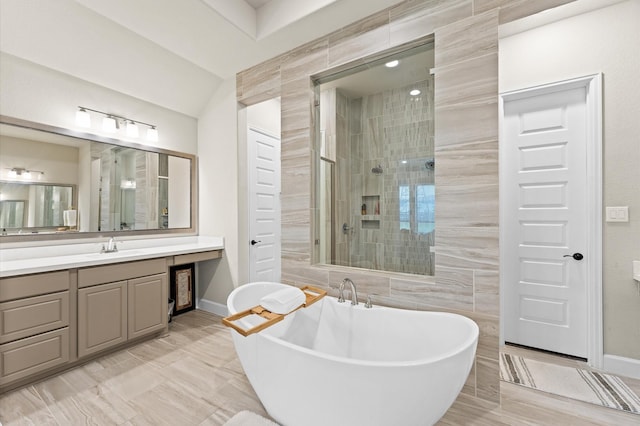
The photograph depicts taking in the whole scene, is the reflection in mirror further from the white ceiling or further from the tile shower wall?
the tile shower wall

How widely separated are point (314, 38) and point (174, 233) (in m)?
2.58

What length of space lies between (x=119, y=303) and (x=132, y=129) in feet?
5.83

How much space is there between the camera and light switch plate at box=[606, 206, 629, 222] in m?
1.98

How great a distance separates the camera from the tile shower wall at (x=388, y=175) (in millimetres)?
2057

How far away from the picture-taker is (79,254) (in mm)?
2588

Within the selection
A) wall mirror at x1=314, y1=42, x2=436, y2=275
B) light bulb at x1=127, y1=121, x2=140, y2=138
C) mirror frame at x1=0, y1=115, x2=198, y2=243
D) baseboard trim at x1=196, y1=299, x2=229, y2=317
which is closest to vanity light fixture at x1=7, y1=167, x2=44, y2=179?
mirror frame at x1=0, y1=115, x2=198, y2=243

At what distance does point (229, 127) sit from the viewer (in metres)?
3.19

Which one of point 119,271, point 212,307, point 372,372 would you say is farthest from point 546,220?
point 119,271

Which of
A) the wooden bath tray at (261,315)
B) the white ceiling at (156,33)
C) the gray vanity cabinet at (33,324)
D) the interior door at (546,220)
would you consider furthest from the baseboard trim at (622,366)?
the gray vanity cabinet at (33,324)

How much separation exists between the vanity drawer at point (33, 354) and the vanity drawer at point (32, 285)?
307 millimetres

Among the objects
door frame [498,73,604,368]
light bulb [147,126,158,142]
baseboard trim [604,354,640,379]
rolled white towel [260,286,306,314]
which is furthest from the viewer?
light bulb [147,126,158,142]

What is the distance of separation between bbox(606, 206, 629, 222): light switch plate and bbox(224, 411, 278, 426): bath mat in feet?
8.67

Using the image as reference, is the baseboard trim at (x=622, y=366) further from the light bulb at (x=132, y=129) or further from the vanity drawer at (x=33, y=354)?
the light bulb at (x=132, y=129)

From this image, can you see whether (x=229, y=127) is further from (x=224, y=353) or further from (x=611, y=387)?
(x=611, y=387)
